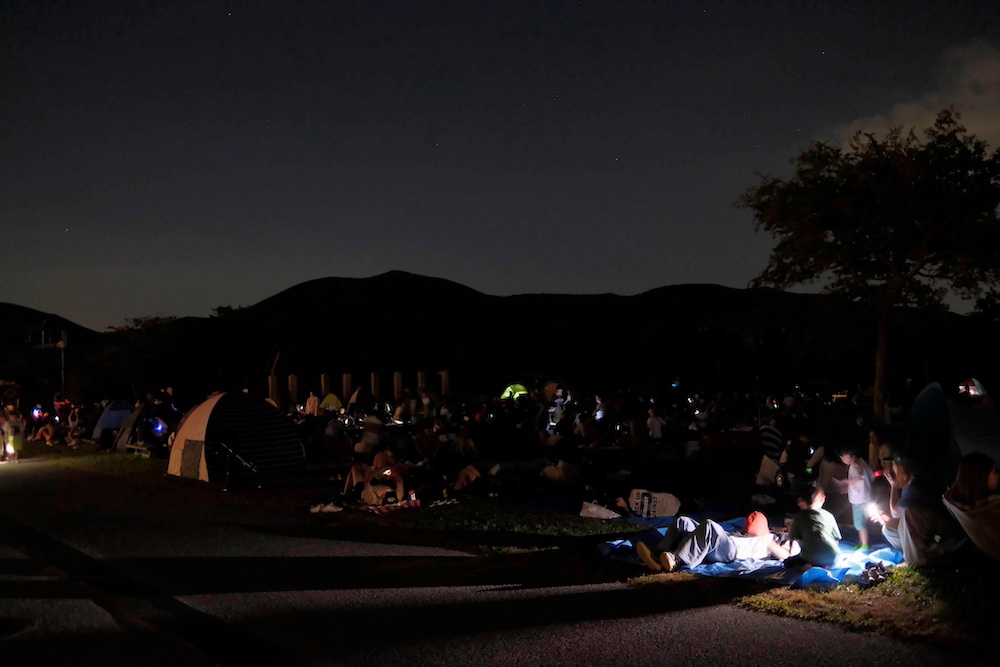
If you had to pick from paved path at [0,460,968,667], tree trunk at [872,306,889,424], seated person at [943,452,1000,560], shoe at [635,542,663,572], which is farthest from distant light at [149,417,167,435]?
seated person at [943,452,1000,560]

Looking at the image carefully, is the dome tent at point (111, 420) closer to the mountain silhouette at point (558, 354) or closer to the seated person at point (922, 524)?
the mountain silhouette at point (558, 354)

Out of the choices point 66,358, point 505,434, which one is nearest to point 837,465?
point 505,434

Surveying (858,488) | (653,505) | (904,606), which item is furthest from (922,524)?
(653,505)

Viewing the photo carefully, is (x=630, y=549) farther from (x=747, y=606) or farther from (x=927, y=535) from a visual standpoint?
(x=927, y=535)

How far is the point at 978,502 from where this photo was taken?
24.6ft

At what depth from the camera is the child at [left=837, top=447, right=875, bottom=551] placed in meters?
9.95

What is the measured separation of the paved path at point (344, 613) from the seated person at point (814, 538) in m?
1.07

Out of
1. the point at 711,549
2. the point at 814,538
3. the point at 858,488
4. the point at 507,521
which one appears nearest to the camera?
the point at 814,538

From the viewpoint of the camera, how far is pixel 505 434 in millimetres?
26031

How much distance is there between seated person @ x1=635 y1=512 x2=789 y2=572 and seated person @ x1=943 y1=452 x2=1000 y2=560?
65.2 inches

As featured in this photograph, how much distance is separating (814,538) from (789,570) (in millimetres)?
412

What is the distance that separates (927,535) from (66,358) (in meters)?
65.1

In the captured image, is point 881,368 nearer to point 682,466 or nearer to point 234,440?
point 682,466

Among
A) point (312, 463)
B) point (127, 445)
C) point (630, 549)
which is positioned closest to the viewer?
point (630, 549)
